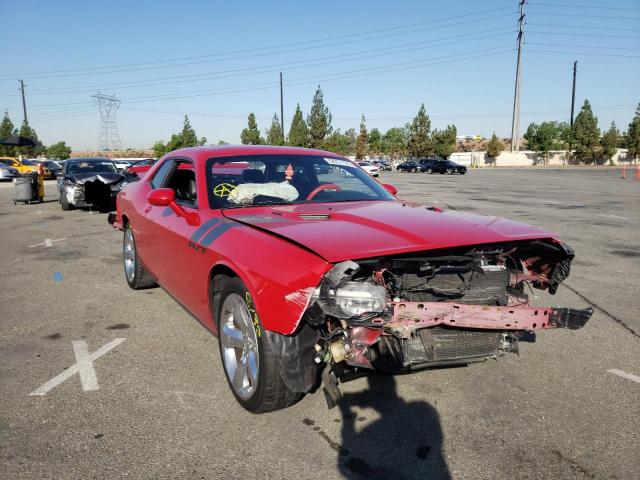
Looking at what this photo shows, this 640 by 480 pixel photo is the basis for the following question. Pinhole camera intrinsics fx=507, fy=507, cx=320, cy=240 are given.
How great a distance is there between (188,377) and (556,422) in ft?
7.60

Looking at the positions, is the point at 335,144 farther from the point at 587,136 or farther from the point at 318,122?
the point at 587,136

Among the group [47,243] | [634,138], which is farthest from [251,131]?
[47,243]

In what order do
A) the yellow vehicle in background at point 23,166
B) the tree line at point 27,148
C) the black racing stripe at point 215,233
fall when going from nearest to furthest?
the black racing stripe at point 215,233 < the yellow vehicle in background at point 23,166 < the tree line at point 27,148

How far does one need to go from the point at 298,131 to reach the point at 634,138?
47117 millimetres

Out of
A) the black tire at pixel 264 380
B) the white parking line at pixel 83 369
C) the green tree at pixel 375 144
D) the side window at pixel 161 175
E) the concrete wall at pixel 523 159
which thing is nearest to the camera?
the black tire at pixel 264 380

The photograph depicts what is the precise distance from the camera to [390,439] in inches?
106

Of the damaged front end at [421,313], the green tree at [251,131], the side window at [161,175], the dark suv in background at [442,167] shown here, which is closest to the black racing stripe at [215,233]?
the damaged front end at [421,313]

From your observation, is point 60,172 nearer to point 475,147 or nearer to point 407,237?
point 407,237

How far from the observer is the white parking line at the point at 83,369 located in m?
3.32

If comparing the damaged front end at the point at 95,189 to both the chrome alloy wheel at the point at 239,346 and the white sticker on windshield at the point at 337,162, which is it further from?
the chrome alloy wheel at the point at 239,346

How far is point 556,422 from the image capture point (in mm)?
2881

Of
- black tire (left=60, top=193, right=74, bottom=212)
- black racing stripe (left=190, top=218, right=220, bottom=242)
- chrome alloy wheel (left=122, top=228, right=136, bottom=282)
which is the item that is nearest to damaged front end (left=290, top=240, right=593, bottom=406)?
black racing stripe (left=190, top=218, right=220, bottom=242)

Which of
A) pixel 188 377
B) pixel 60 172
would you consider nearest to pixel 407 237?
pixel 188 377

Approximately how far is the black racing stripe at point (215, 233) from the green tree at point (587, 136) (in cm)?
8036
